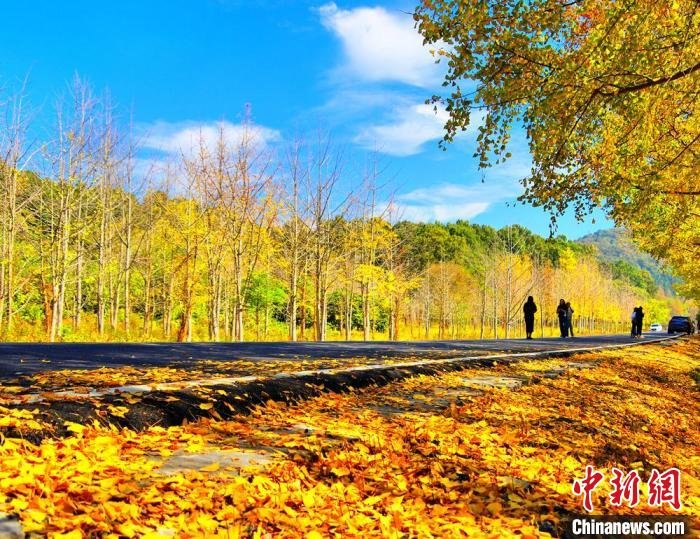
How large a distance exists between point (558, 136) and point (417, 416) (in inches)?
208

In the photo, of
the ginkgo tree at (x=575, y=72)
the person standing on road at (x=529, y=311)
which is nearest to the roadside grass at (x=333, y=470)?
the ginkgo tree at (x=575, y=72)

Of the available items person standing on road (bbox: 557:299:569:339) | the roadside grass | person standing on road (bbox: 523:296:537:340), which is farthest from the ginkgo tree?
person standing on road (bbox: 557:299:569:339)

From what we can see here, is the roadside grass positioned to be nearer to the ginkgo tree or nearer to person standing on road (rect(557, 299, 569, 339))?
the ginkgo tree

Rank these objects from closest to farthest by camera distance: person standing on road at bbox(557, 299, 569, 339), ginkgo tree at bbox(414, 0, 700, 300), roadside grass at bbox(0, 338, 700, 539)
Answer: roadside grass at bbox(0, 338, 700, 539) → ginkgo tree at bbox(414, 0, 700, 300) → person standing on road at bbox(557, 299, 569, 339)

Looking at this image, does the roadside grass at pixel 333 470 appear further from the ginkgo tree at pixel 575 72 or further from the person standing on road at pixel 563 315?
the person standing on road at pixel 563 315

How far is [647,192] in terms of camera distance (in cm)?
883

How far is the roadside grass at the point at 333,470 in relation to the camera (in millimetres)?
2393

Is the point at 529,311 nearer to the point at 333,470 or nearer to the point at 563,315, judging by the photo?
the point at 563,315

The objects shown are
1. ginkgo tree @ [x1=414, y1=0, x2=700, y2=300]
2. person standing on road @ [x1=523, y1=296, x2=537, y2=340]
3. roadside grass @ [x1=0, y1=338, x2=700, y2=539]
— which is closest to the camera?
roadside grass @ [x1=0, y1=338, x2=700, y2=539]

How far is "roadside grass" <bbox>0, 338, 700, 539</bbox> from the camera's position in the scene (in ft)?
7.85

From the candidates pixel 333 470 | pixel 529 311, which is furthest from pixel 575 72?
pixel 529 311

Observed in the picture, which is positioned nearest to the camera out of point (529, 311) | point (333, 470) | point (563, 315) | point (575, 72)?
point (333, 470)

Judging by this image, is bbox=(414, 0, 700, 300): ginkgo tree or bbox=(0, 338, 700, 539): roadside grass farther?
bbox=(414, 0, 700, 300): ginkgo tree

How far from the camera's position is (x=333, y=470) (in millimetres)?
3227
